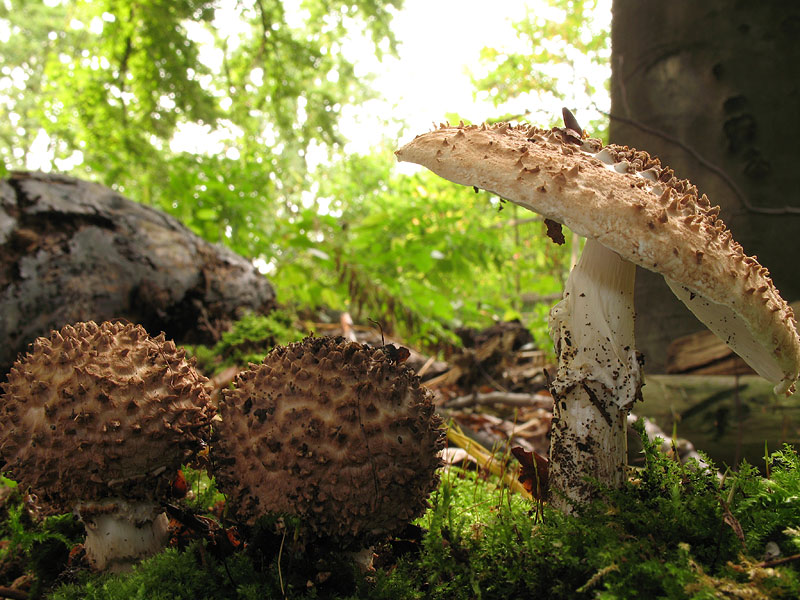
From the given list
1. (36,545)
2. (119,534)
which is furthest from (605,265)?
(36,545)

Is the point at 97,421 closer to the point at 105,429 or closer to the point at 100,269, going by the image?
the point at 105,429

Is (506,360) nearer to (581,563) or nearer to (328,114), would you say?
(328,114)

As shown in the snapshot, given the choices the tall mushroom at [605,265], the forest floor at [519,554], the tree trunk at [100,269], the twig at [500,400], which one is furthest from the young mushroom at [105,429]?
the twig at [500,400]

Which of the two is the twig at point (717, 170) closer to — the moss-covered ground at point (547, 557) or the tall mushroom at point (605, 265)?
the tall mushroom at point (605, 265)

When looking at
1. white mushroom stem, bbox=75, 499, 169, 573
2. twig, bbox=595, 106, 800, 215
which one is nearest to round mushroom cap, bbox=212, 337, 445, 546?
white mushroom stem, bbox=75, 499, 169, 573

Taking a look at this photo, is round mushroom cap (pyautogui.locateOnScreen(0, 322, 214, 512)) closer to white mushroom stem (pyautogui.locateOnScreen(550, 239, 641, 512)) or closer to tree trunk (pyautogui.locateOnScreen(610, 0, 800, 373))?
white mushroom stem (pyautogui.locateOnScreen(550, 239, 641, 512))

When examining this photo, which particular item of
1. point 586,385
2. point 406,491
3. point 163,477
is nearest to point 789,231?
point 586,385
